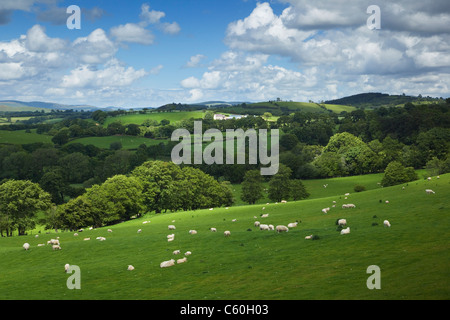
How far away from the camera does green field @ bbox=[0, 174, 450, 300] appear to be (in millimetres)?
19297

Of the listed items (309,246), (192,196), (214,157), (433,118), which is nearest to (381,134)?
(433,118)

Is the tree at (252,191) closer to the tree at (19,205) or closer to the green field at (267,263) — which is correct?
the tree at (19,205)

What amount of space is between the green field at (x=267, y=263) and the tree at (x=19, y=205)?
1484 inches

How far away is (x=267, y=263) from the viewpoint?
80.0 feet

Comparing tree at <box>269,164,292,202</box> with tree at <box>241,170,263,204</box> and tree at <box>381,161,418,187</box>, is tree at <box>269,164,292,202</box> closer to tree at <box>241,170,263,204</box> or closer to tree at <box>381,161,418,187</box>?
tree at <box>241,170,263,204</box>

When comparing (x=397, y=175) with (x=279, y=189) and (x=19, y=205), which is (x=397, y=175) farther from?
(x=19, y=205)

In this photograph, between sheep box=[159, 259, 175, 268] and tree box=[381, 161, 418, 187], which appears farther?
tree box=[381, 161, 418, 187]

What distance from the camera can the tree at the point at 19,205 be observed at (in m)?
69.3

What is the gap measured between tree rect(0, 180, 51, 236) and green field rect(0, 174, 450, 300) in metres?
37.7

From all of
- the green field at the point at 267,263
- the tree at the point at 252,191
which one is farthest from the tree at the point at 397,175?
the green field at the point at 267,263

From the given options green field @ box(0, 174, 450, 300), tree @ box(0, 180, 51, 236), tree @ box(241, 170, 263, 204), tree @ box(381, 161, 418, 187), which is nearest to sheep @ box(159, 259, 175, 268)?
green field @ box(0, 174, 450, 300)

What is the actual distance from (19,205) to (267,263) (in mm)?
62628

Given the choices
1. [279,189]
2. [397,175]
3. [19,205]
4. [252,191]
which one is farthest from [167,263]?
[397,175]
